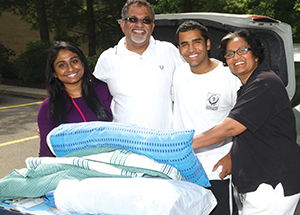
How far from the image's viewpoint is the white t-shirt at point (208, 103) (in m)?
2.29

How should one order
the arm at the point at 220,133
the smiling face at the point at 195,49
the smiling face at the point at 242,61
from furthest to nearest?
the smiling face at the point at 195,49, the smiling face at the point at 242,61, the arm at the point at 220,133

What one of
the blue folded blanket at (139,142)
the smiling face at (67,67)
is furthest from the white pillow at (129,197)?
the smiling face at (67,67)

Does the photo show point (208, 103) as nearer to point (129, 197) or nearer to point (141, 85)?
point (141, 85)

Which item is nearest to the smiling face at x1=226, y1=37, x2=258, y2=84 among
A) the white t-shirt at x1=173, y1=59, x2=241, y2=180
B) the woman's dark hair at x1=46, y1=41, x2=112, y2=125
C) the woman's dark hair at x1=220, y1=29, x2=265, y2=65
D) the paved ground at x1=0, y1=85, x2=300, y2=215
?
the woman's dark hair at x1=220, y1=29, x2=265, y2=65

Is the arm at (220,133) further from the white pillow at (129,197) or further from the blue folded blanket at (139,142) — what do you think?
the white pillow at (129,197)

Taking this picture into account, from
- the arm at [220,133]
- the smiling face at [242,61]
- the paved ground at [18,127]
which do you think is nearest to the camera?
the arm at [220,133]

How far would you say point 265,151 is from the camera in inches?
73.0

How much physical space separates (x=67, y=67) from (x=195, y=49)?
99 cm

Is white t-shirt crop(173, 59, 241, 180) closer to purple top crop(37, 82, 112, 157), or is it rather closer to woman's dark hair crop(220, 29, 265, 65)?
woman's dark hair crop(220, 29, 265, 65)

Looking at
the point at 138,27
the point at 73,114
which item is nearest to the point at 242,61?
the point at 138,27

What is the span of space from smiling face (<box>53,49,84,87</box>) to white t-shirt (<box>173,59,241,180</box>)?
0.82 metres

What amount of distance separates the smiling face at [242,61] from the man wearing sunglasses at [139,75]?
827mm

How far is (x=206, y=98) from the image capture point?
2.31 m

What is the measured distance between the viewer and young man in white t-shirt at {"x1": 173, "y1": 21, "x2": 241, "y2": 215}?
2285 millimetres
